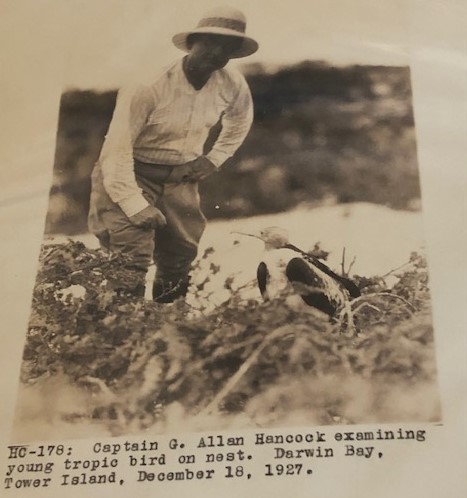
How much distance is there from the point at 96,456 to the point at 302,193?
0.87 feet

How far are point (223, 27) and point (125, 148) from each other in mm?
149

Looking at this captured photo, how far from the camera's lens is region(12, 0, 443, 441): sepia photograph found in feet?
1.83

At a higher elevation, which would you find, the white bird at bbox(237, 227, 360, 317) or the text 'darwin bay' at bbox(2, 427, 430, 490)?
the white bird at bbox(237, 227, 360, 317)

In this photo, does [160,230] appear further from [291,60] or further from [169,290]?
[291,60]

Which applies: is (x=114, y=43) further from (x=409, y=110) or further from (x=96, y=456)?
(x=96, y=456)

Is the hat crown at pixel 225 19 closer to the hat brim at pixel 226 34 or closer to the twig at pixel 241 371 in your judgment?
the hat brim at pixel 226 34

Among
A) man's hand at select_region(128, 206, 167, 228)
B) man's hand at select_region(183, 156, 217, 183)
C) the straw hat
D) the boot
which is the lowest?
the boot

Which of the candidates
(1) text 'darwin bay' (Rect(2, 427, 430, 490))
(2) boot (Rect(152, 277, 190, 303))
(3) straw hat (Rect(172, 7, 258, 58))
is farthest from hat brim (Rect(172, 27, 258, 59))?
(1) text 'darwin bay' (Rect(2, 427, 430, 490))

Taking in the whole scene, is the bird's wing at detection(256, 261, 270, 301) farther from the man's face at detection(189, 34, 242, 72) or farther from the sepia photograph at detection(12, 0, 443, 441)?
the man's face at detection(189, 34, 242, 72)

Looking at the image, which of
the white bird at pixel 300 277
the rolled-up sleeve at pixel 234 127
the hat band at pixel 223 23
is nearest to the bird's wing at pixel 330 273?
the white bird at pixel 300 277

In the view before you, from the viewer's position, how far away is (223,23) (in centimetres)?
69

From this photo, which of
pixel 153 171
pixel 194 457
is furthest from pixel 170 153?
pixel 194 457

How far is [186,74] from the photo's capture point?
2.20ft

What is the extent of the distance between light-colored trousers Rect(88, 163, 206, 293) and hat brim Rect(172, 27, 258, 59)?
0.42 ft
